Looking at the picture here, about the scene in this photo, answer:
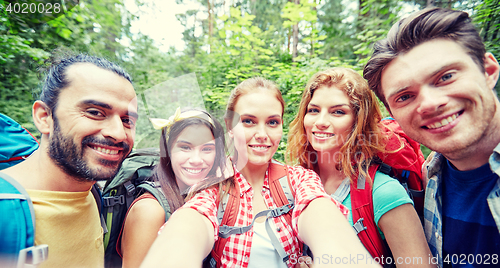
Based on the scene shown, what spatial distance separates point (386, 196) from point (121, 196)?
5.91 ft

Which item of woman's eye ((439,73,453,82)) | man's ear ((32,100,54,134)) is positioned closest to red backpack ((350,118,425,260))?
woman's eye ((439,73,453,82))

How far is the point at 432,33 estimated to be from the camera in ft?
3.49

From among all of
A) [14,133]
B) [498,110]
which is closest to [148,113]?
[14,133]

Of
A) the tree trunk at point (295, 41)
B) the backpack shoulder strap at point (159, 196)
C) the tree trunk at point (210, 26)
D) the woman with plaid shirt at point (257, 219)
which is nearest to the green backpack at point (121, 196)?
the backpack shoulder strap at point (159, 196)

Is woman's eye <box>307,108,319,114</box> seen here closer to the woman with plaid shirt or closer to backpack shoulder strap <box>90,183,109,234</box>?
the woman with plaid shirt

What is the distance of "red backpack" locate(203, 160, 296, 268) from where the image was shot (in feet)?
3.72

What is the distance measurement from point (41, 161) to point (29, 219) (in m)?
0.31

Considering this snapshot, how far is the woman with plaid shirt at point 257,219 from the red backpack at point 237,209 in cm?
3

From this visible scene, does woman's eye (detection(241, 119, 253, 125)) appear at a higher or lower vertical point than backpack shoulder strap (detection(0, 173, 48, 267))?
higher

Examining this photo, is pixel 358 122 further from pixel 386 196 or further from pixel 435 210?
pixel 435 210

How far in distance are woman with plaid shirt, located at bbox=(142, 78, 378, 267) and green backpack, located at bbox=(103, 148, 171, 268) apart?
38cm

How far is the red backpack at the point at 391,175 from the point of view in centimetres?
127

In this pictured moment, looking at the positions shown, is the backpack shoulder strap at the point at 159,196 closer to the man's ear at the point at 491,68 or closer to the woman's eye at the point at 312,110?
the woman's eye at the point at 312,110

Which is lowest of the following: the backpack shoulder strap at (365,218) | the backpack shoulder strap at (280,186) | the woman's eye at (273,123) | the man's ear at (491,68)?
the backpack shoulder strap at (365,218)
